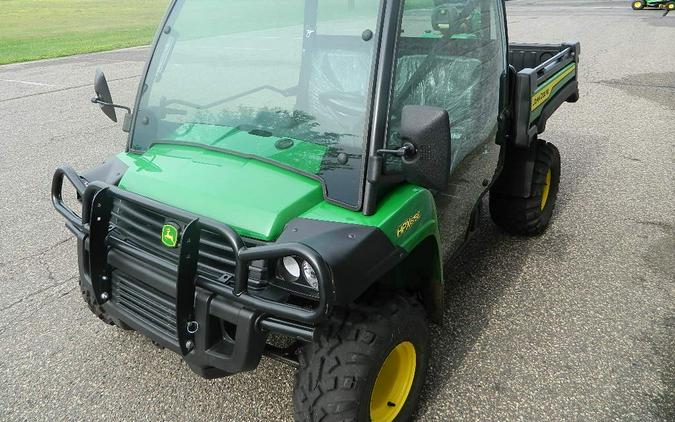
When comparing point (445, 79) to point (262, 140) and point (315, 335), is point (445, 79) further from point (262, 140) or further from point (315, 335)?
point (315, 335)

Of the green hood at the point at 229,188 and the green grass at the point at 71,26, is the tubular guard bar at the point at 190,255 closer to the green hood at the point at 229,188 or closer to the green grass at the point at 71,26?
the green hood at the point at 229,188

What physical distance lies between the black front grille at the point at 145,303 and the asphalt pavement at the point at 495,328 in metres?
0.57

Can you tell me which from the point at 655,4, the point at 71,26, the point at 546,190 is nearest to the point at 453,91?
the point at 546,190

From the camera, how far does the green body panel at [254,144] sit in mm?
2254

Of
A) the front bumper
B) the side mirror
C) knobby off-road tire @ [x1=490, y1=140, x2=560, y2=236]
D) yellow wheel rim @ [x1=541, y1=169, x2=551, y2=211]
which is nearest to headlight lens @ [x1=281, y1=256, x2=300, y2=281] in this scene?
the front bumper

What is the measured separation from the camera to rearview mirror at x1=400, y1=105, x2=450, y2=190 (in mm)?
1940

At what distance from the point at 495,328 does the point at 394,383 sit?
3.04ft

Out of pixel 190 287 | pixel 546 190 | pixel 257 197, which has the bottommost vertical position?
pixel 546 190

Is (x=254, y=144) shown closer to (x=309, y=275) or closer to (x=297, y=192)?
(x=297, y=192)

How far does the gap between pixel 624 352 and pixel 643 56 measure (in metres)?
10.8

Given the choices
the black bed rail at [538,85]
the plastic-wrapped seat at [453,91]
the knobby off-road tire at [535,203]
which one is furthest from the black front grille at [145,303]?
the knobby off-road tire at [535,203]

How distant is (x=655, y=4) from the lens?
2202 centimetres

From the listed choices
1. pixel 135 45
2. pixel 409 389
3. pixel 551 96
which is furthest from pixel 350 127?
pixel 135 45

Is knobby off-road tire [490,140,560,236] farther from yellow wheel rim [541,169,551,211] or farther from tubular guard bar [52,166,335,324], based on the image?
tubular guard bar [52,166,335,324]
